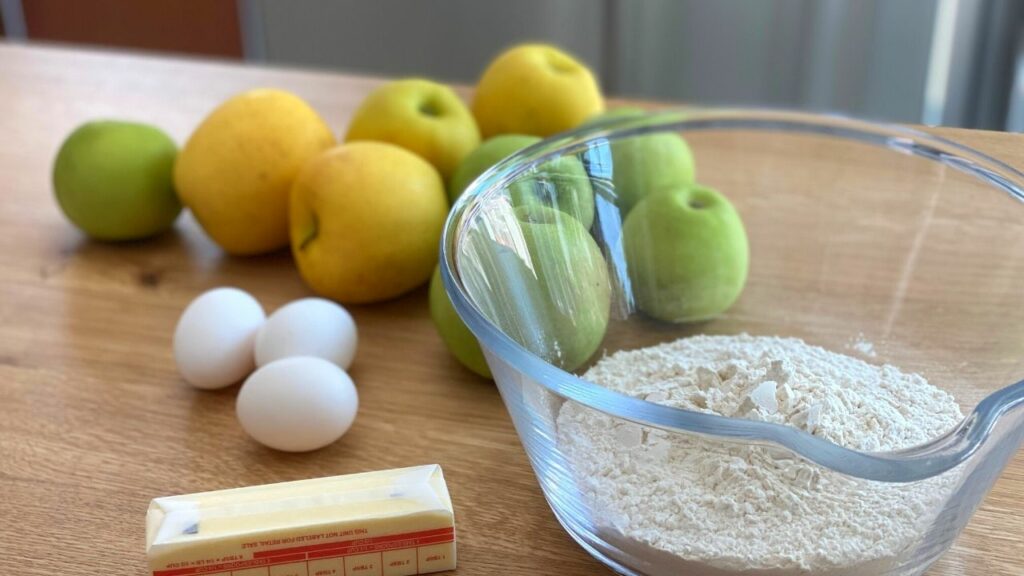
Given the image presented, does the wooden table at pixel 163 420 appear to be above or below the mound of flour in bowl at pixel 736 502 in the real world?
below

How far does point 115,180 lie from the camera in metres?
0.77

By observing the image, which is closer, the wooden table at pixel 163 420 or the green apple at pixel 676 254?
the wooden table at pixel 163 420

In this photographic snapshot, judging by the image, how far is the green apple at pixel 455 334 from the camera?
0.62 metres

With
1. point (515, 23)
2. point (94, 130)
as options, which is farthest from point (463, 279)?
point (515, 23)

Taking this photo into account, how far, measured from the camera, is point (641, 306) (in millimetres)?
649

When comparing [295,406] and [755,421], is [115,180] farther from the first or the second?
[755,421]

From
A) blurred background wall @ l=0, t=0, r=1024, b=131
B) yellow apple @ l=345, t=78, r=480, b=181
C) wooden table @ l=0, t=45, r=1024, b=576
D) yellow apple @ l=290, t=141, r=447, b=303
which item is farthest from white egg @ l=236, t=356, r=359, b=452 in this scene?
blurred background wall @ l=0, t=0, r=1024, b=131

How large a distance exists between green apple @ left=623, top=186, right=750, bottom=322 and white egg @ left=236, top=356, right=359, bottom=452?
0.19 metres

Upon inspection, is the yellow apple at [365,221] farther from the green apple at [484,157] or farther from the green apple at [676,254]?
the green apple at [676,254]

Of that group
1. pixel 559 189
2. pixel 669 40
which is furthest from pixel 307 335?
pixel 669 40

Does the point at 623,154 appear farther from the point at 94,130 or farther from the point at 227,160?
the point at 94,130

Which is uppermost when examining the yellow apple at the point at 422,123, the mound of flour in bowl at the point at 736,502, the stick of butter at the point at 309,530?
the yellow apple at the point at 422,123

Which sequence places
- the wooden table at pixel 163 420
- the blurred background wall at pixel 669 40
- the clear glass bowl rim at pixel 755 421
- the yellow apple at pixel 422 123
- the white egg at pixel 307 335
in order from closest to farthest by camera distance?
1. the clear glass bowl rim at pixel 755 421
2. the wooden table at pixel 163 420
3. the white egg at pixel 307 335
4. the yellow apple at pixel 422 123
5. the blurred background wall at pixel 669 40

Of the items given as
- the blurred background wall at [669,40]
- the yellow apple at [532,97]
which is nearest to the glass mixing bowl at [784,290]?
the yellow apple at [532,97]
